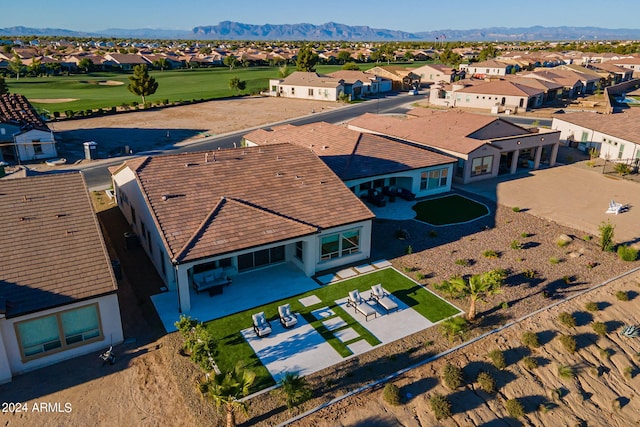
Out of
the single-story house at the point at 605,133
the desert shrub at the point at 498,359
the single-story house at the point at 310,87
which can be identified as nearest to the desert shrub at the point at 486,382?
the desert shrub at the point at 498,359

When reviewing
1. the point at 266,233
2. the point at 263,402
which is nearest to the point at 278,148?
the point at 266,233

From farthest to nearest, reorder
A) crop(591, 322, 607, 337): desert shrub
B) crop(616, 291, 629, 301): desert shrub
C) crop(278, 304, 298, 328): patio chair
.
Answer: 1. crop(616, 291, 629, 301): desert shrub
2. crop(591, 322, 607, 337): desert shrub
3. crop(278, 304, 298, 328): patio chair

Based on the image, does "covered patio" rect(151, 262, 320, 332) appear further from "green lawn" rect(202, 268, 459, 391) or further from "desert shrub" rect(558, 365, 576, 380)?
"desert shrub" rect(558, 365, 576, 380)

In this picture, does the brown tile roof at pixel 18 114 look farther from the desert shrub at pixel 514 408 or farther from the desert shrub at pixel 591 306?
the desert shrub at pixel 591 306

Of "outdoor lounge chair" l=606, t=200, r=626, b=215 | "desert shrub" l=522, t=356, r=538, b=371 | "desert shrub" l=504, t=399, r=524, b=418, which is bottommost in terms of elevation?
"desert shrub" l=504, t=399, r=524, b=418

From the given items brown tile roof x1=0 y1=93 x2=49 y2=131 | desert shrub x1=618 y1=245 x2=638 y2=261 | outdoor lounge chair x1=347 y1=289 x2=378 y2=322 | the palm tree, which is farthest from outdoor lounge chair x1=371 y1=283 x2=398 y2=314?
brown tile roof x1=0 y1=93 x2=49 y2=131

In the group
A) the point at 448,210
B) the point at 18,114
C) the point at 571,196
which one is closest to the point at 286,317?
the point at 448,210
